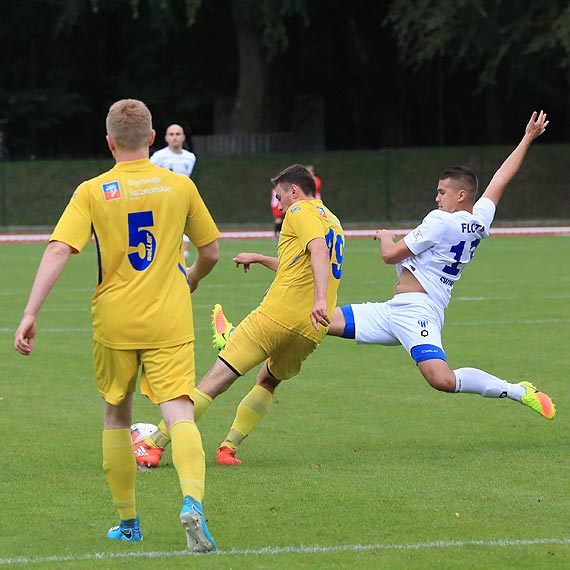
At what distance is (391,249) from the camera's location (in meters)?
8.26

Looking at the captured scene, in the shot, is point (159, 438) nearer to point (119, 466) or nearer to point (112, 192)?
point (119, 466)

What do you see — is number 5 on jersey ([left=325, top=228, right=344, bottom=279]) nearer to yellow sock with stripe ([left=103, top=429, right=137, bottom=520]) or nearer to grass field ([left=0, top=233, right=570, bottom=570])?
grass field ([left=0, top=233, right=570, bottom=570])

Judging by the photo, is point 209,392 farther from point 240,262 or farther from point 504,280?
point 504,280

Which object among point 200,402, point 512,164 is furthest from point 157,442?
point 512,164

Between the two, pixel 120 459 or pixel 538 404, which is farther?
pixel 538 404

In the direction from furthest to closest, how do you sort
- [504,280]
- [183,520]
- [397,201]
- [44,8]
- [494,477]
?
[44,8]
[397,201]
[504,280]
[494,477]
[183,520]

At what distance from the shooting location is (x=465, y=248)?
8.42 m

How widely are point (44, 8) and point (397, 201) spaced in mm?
15274

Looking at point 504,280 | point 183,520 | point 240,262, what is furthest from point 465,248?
point 504,280

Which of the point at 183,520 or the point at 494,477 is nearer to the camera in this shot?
the point at 183,520

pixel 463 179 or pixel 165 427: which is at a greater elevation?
pixel 463 179

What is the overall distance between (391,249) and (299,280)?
66cm

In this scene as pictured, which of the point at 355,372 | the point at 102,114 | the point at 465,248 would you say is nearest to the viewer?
the point at 465,248

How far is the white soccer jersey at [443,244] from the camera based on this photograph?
8305 millimetres
